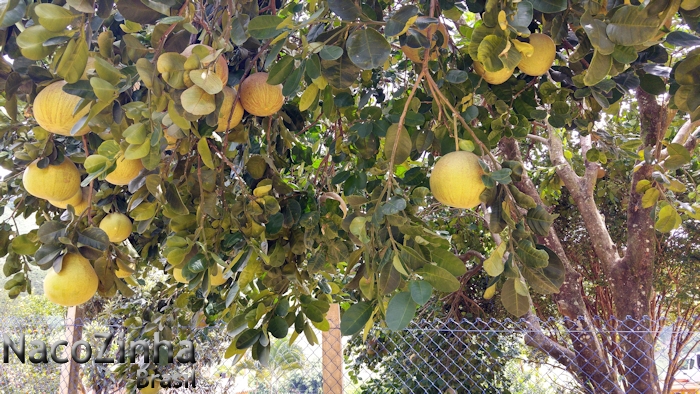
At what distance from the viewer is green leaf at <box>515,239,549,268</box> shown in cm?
90

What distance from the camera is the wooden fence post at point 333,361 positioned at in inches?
115

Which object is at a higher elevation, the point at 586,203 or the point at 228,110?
the point at 228,110

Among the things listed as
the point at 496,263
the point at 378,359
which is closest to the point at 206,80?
the point at 496,263

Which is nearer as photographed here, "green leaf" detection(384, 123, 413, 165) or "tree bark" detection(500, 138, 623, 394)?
"green leaf" detection(384, 123, 413, 165)

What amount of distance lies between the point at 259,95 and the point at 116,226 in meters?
0.71

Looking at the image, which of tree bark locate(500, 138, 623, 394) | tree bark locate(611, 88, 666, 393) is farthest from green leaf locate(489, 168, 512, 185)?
tree bark locate(611, 88, 666, 393)

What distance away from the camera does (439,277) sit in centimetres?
86

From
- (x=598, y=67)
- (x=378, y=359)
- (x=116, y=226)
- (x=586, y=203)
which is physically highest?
(x=598, y=67)

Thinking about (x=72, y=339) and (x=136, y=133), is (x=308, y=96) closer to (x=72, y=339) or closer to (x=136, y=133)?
(x=136, y=133)

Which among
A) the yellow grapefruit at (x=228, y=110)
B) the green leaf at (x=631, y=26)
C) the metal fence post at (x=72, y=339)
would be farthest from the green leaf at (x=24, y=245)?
the metal fence post at (x=72, y=339)

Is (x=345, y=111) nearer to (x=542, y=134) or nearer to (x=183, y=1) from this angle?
(x=183, y=1)

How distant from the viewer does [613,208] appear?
183 inches

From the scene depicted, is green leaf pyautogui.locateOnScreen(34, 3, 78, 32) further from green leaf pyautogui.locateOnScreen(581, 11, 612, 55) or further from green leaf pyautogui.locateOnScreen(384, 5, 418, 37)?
green leaf pyautogui.locateOnScreen(581, 11, 612, 55)

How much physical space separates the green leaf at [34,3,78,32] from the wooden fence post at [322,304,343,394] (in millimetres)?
2397
